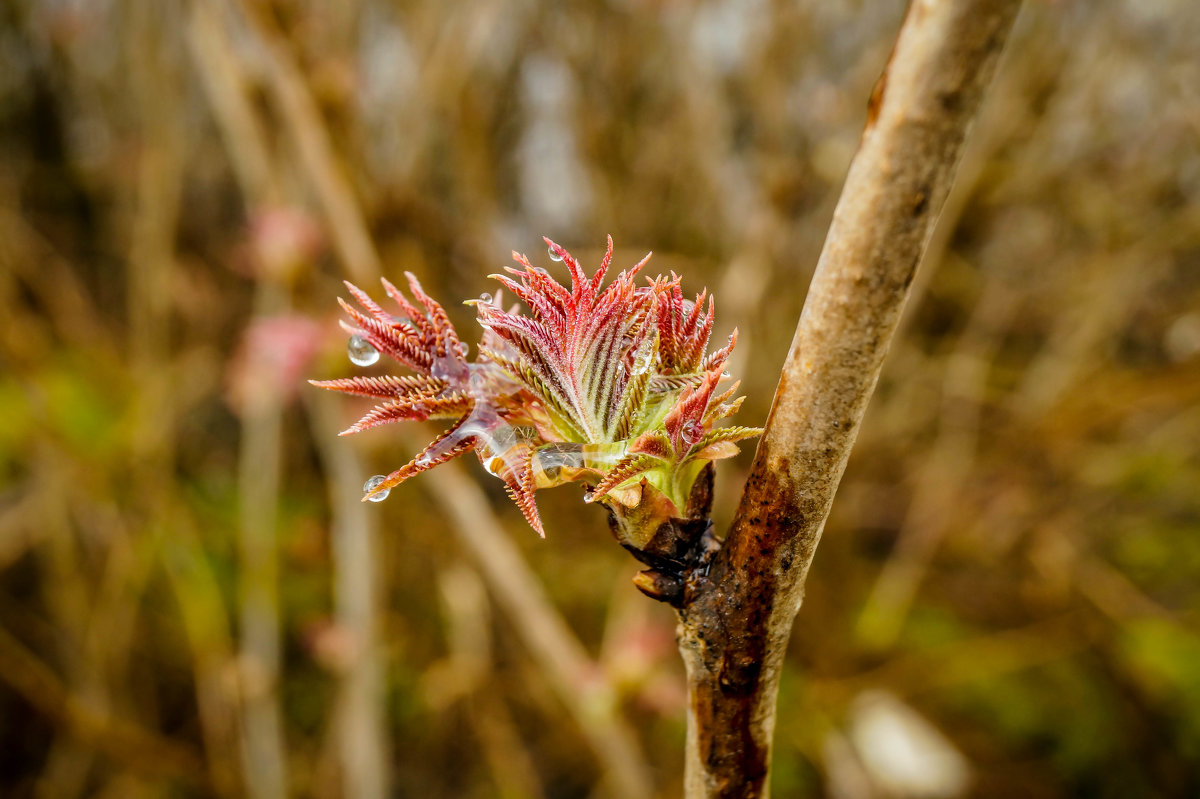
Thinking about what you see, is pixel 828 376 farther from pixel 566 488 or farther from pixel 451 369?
pixel 566 488

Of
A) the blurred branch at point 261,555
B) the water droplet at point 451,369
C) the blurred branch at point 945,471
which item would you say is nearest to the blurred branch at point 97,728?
the blurred branch at point 261,555

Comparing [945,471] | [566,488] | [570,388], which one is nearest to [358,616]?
[566,488]

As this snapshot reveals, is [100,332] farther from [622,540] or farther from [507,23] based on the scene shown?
[622,540]

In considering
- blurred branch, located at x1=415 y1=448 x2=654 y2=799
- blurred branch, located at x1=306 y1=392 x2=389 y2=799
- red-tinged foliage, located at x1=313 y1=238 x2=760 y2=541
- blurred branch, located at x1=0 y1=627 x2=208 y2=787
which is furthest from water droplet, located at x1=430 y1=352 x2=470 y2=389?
blurred branch, located at x1=0 y1=627 x2=208 y2=787

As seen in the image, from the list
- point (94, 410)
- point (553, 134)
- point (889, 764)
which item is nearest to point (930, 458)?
point (889, 764)

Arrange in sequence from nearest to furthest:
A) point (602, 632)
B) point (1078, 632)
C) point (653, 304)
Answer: point (653, 304)
point (1078, 632)
point (602, 632)

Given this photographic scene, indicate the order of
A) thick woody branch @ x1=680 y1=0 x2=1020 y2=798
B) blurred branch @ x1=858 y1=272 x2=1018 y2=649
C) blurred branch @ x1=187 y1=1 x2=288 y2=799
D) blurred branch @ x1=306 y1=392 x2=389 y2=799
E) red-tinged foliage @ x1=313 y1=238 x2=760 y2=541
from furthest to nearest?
blurred branch @ x1=858 y1=272 x2=1018 y2=649
blurred branch @ x1=187 y1=1 x2=288 y2=799
blurred branch @ x1=306 y1=392 x2=389 y2=799
red-tinged foliage @ x1=313 y1=238 x2=760 y2=541
thick woody branch @ x1=680 y1=0 x2=1020 y2=798

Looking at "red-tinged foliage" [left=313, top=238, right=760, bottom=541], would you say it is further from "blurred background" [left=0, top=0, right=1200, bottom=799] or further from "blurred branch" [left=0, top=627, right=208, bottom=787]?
"blurred branch" [left=0, top=627, right=208, bottom=787]
